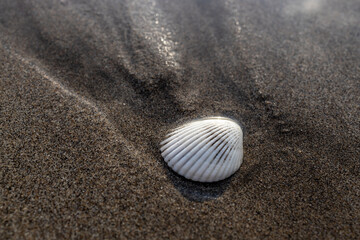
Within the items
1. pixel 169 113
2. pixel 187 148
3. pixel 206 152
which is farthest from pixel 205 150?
pixel 169 113

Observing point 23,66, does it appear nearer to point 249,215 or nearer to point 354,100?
point 249,215

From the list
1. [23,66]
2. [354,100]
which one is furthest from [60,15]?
[354,100]

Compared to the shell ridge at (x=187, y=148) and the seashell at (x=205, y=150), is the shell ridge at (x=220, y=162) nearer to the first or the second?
the seashell at (x=205, y=150)

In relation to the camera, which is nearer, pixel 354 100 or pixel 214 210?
pixel 214 210

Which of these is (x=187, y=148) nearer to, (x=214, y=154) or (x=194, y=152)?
(x=194, y=152)

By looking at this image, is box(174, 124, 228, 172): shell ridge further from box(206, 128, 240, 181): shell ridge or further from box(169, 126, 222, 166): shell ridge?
box(206, 128, 240, 181): shell ridge

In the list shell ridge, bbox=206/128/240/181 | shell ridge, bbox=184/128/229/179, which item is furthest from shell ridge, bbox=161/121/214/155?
shell ridge, bbox=206/128/240/181
